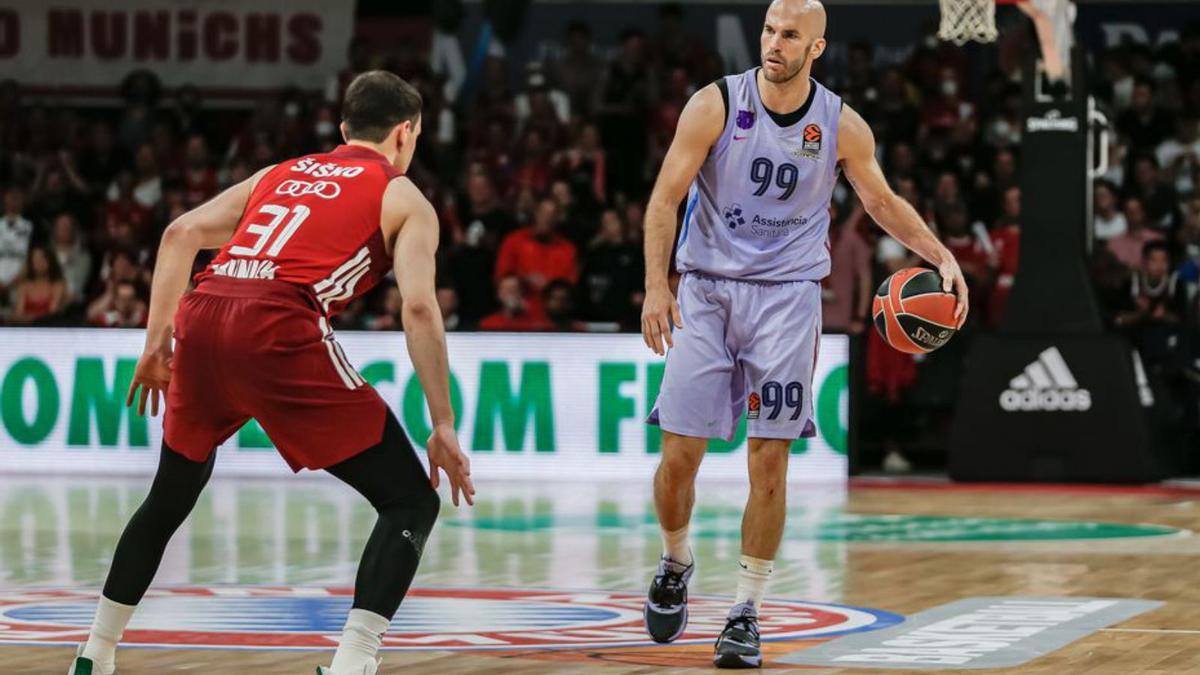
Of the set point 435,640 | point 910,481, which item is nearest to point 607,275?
point 910,481

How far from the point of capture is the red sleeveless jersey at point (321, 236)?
251 inches

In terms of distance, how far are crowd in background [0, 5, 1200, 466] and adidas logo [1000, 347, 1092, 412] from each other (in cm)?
89

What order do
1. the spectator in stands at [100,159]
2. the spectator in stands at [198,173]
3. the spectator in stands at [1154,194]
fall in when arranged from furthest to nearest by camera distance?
the spectator in stands at [100,159], the spectator in stands at [198,173], the spectator in stands at [1154,194]

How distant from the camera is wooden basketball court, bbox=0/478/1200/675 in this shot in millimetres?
7500

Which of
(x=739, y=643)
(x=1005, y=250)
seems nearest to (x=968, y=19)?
(x=1005, y=250)

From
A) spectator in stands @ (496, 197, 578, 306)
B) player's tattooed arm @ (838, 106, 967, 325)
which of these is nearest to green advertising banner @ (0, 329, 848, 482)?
spectator in stands @ (496, 197, 578, 306)

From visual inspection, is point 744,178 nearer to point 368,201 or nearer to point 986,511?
point 368,201

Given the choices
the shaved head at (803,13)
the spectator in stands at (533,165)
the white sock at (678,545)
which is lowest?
the white sock at (678,545)

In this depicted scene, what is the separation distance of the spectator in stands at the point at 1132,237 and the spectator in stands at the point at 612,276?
378 cm

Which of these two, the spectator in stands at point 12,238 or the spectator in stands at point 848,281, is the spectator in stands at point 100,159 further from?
the spectator in stands at point 848,281

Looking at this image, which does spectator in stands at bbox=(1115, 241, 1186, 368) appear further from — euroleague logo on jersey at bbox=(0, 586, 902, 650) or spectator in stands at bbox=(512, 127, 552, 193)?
euroleague logo on jersey at bbox=(0, 586, 902, 650)

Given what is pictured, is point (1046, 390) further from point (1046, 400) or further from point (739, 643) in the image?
point (739, 643)

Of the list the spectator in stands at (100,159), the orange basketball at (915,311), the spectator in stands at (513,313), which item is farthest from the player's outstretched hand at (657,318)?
the spectator in stands at (100,159)

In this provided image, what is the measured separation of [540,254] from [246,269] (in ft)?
36.2
